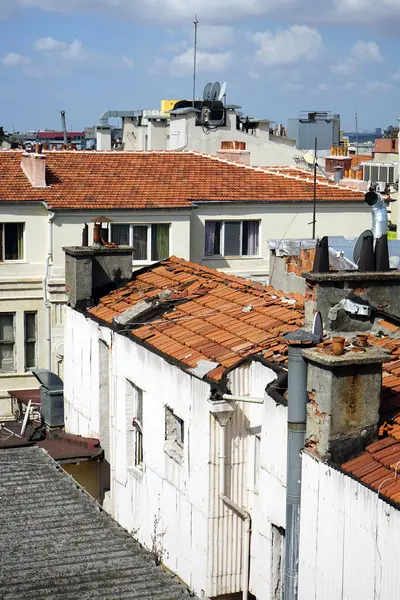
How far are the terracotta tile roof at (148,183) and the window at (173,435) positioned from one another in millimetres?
15956

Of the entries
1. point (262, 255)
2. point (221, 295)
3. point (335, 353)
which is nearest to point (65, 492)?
point (221, 295)

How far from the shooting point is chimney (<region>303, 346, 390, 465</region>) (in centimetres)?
1238

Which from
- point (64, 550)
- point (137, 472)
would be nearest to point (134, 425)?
point (137, 472)

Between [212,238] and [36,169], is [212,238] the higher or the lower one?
the lower one

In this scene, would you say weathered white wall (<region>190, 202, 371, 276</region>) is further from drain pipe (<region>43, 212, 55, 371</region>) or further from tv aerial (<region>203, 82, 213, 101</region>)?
tv aerial (<region>203, 82, 213, 101</region>)

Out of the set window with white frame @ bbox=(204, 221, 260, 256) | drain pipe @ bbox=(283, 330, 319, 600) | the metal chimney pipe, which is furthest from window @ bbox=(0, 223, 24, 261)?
drain pipe @ bbox=(283, 330, 319, 600)

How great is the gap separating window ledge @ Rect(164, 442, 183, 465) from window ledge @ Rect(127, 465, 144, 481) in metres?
1.45

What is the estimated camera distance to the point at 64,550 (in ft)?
49.0

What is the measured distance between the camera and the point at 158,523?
18078mm

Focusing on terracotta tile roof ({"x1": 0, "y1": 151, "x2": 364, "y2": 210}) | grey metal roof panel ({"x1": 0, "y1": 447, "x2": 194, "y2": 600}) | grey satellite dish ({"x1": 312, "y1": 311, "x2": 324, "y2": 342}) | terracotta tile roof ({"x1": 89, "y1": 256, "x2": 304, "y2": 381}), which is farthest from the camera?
terracotta tile roof ({"x1": 0, "y1": 151, "x2": 364, "y2": 210})

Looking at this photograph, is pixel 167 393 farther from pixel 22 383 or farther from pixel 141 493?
pixel 22 383

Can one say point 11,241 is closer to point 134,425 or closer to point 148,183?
point 148,183

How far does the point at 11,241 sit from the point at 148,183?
15.4 ft

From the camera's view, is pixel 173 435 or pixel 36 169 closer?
pixel 173 435
